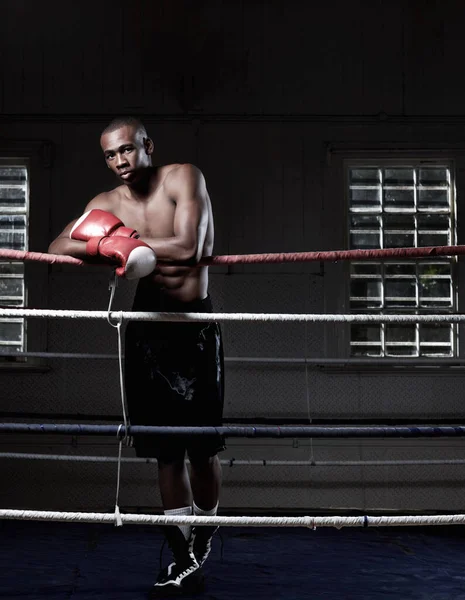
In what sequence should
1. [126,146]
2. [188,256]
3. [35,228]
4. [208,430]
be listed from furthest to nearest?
1. [35,228]
2. [126,146]
3. [188,256]
4. [208,430]

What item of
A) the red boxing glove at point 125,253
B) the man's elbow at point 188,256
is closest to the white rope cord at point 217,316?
the red boxing glove at point 125,253

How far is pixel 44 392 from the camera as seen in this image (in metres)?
4.19

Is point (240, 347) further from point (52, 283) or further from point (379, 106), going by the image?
point (379, 106)

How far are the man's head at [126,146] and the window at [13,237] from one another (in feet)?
7.29

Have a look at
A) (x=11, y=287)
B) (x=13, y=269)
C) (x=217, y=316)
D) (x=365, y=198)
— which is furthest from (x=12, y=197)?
(x=217, y=316)

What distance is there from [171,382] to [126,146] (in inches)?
28.4

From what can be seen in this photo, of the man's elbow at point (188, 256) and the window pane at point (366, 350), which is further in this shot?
the window pane at point (366, 350)

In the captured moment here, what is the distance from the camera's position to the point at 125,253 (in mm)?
1707

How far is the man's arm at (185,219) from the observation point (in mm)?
1975

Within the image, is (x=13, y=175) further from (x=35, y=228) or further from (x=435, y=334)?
(x=435, y=334)

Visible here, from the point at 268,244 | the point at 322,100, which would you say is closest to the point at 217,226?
the point at 268,244

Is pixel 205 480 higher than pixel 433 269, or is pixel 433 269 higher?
pixel 433 269

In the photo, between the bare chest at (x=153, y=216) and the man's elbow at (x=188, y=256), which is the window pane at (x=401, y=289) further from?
the man's elbow at (x=188, y=256)

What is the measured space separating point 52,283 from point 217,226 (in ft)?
3.32
